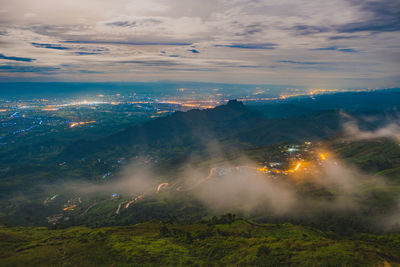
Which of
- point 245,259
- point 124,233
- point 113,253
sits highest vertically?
point 245,259

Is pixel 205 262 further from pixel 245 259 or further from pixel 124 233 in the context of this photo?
pixel 124 233

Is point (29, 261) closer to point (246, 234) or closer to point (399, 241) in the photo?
point (246, 234)

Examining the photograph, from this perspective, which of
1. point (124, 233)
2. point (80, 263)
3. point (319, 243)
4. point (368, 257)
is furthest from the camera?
point (124, 233)

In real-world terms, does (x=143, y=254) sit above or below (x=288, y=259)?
below

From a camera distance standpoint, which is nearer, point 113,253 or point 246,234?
point 113,253

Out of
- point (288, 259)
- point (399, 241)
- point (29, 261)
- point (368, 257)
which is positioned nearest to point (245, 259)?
point (288, 259)

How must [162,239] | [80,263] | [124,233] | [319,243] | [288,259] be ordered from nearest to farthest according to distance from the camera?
[288,259]
[80,263]
[319,243]
[162,239]
[124,233]
